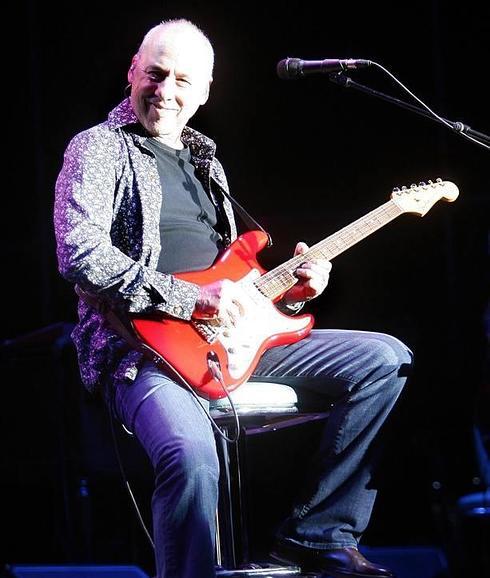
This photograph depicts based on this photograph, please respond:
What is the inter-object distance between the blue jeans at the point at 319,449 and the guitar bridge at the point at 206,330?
17 cm

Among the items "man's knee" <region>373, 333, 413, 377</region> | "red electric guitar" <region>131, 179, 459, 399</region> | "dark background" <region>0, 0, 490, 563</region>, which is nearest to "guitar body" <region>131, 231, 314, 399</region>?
"red electric guitar" <region>131, 179, 459, 399</region>

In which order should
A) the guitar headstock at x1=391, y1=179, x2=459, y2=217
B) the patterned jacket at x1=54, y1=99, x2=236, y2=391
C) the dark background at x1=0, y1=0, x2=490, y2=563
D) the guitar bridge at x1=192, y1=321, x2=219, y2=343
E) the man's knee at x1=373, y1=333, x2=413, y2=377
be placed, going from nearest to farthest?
the patterned jacket at x1=54, y1=99, x2=236, y2=391
the guitar bridge at x1=192, y1=321, x2=219, y2=343
the man's knee at x1=373, y1=333, x2=413, y2=377
the guitar headstock at x1=391, y1=179, x2=459, y2=217
the dark background at x1=0, y1=0, x2=490, y2=563

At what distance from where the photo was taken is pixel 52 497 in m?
4.38

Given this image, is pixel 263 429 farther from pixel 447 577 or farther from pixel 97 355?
pixel 447 577

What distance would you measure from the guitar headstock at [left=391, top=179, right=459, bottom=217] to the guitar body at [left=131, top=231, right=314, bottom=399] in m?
0.60

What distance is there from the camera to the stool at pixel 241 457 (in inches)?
107

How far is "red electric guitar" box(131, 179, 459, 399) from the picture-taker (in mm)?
2607

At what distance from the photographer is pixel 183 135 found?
3.23 m

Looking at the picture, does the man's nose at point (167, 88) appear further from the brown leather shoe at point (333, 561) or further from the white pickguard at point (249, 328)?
the brown leather shoe at point (333, 561)

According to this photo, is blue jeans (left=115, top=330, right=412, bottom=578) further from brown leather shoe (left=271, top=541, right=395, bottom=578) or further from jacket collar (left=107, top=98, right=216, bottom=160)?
jacket collar (left=107, top=98, right=216, bottom=160)

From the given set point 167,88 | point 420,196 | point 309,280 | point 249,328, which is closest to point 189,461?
point 249,328

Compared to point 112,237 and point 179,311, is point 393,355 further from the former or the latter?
point 112,237

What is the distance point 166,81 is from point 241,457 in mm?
1241

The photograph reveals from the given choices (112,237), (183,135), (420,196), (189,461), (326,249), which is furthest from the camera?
(420,196)
